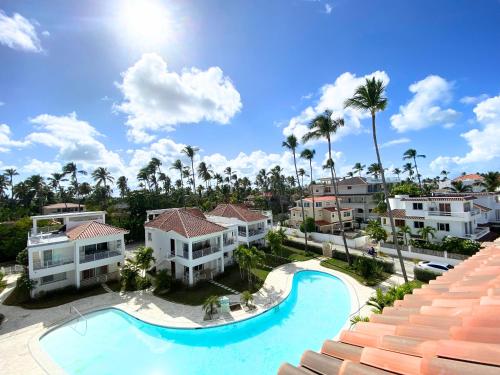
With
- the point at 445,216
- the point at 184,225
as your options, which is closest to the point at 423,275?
the point at 445,216

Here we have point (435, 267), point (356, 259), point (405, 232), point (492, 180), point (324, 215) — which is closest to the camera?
point (435, 267)

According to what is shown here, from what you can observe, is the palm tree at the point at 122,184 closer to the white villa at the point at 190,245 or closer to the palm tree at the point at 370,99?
the white villa at the point at 190,245

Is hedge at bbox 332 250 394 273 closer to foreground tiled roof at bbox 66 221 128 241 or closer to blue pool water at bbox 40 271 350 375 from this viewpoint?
blue pool water at bbox 40 271 350 375

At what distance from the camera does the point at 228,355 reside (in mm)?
14484

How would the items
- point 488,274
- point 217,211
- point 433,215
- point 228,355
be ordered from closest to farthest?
point 488,274
point 228,355
point 433,215
point 217,211

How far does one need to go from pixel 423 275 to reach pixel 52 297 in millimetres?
32808

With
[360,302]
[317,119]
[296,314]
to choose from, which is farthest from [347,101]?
[296,314]

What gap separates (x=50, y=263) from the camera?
22.2 metres

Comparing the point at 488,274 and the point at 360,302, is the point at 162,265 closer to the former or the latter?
the point at 360,302

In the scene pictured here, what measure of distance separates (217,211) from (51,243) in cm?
2027

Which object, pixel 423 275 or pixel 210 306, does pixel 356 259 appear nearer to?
pixel 423 275

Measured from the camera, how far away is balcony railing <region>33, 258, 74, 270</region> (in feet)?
71.0

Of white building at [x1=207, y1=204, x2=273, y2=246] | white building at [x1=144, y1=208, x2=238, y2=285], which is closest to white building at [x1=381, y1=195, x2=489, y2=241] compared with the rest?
white building at [x1=207, y1=204, x2=273, y2=246]

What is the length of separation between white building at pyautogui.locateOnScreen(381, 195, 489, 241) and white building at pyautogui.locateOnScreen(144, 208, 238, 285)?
24.1 m
